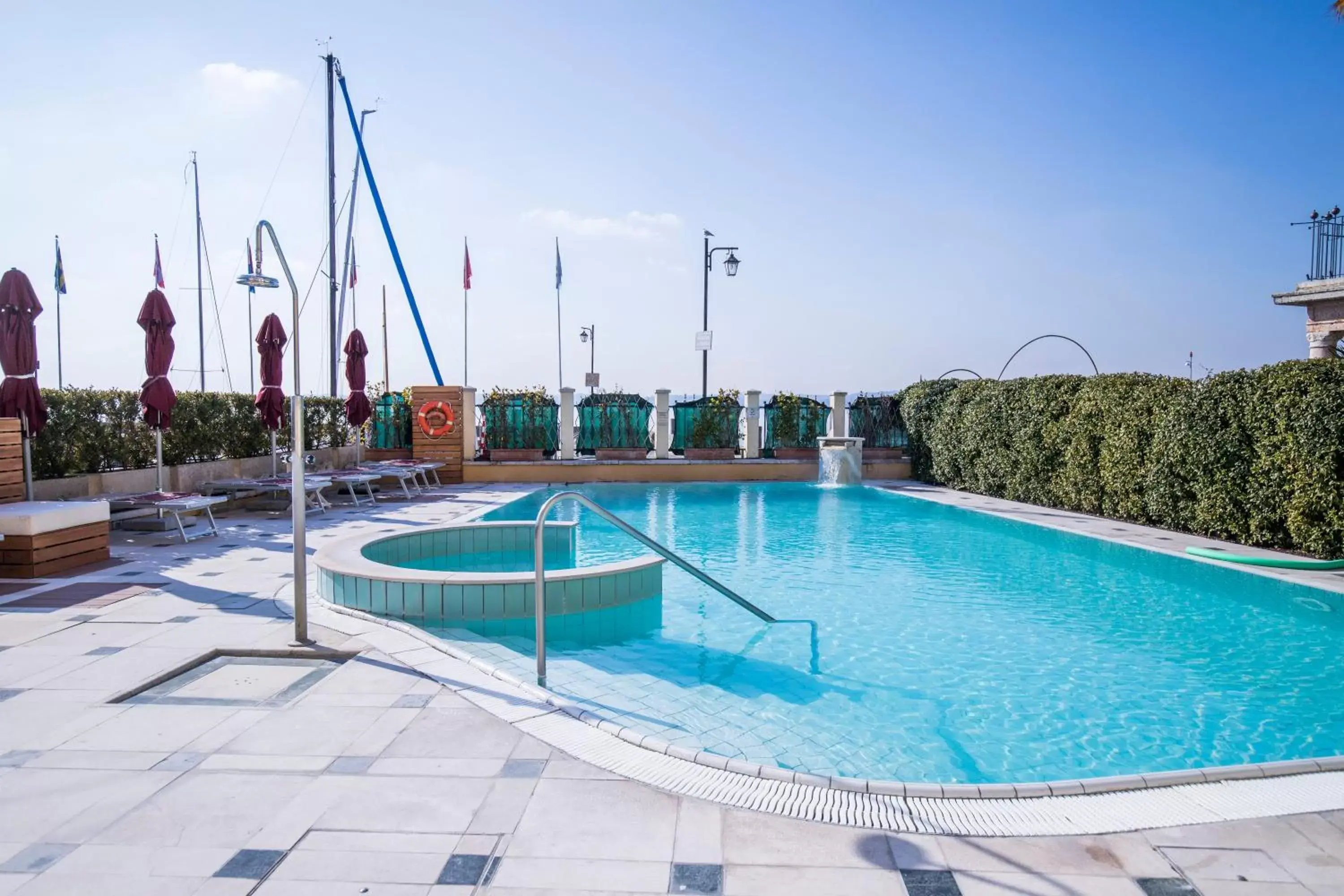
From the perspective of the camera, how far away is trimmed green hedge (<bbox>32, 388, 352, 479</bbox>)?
9594mm

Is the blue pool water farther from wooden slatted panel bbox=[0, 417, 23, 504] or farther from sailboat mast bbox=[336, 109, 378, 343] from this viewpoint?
sailboat mast bbox=[336, 109, 378, 343]

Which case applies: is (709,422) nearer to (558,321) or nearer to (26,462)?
(26,462)

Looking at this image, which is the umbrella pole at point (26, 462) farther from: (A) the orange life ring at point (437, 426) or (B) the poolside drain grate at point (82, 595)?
(A) the orange life ring at point (437, 426)

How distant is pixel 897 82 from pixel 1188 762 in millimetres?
11848

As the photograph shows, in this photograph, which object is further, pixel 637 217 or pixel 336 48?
pixel 637 217

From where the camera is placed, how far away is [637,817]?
117 inches

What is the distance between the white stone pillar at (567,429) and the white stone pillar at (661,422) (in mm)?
1964

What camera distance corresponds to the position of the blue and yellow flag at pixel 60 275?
34.0 m

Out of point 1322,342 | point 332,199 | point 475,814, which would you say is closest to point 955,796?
point 475,814

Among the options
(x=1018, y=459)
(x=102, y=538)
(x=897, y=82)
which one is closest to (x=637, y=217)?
(x=897, y=82)

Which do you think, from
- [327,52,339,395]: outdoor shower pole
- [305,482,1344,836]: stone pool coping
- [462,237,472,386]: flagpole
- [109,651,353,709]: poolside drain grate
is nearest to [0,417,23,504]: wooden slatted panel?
[109,651,353,709]: poolside drain grate

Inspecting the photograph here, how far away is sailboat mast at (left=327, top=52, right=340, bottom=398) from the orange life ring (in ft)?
10.3

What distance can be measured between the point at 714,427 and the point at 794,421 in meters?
1.99

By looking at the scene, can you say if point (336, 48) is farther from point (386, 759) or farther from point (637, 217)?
point (386, 759)
